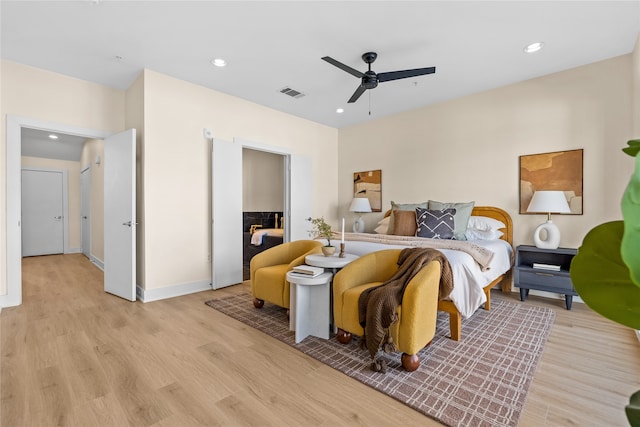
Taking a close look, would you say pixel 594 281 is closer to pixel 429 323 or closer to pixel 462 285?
pixel 429 323

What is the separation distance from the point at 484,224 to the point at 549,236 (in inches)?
27.3

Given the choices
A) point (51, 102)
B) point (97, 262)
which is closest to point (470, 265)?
point (51, 102)

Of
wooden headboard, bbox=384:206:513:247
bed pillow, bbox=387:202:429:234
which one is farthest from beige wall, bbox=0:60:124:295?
wooden headboard, bbox=384:206:513:247

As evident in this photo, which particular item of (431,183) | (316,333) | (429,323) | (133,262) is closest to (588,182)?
(431,183)

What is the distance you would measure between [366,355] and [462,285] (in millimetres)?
988

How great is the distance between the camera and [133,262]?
11.8 ft

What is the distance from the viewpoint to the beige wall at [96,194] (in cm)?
541

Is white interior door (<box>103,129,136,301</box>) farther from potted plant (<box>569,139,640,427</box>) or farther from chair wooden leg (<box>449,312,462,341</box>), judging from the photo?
potted plant (<box>569,139,640,427</box>)

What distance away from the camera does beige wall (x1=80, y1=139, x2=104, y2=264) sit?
17.7 ft

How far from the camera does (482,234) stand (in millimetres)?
3816

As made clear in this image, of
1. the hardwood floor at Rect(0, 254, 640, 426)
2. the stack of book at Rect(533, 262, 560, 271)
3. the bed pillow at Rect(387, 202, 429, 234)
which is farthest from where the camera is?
the bed pillow at Rect(387, 202, 429, 234)

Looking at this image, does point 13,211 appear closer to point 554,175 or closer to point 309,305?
point 309,305

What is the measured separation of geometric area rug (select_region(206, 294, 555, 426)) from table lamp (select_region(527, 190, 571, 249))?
84 centimetres

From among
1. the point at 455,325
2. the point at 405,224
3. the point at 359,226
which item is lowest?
the point at 455,325
